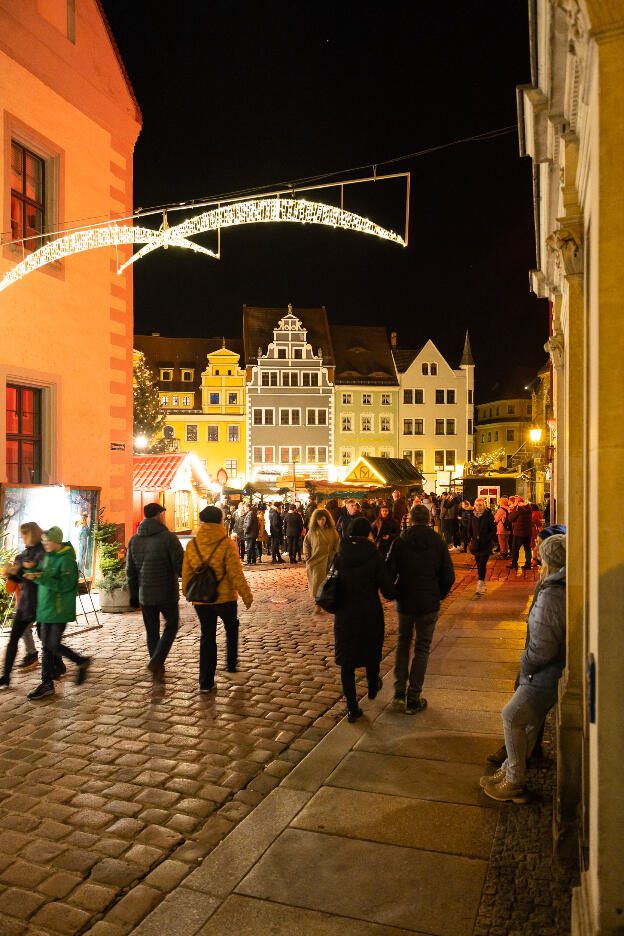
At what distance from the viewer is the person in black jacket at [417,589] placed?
633cm

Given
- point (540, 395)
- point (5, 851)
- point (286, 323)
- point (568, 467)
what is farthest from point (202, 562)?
point (540, 395)

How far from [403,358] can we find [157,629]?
53.2m

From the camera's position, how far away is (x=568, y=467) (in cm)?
457

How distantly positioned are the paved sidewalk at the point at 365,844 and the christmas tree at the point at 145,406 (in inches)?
1528

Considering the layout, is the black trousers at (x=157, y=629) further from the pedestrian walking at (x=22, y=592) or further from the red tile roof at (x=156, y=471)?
the red tile roof at (x=156, y=471)

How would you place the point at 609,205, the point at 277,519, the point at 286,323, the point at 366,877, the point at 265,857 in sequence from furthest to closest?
the point at 286,323
the point at 277,519
the point at 265,857
the point at 366,877
the point at 609,205

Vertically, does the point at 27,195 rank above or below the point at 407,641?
above

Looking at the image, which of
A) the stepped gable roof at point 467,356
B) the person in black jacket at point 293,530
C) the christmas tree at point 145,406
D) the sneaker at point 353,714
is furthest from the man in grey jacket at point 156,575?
the stepped gable roof at point 467,356

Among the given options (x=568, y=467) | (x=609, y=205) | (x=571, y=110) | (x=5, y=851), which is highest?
(x=571, y=110)

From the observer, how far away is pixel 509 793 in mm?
4438

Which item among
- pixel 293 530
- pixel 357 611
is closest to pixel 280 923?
pixel 357 611

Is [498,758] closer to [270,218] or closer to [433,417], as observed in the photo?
[270,218]

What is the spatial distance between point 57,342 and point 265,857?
10520 millimetres

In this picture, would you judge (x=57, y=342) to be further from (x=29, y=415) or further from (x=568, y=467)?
(x=568, y=467)
